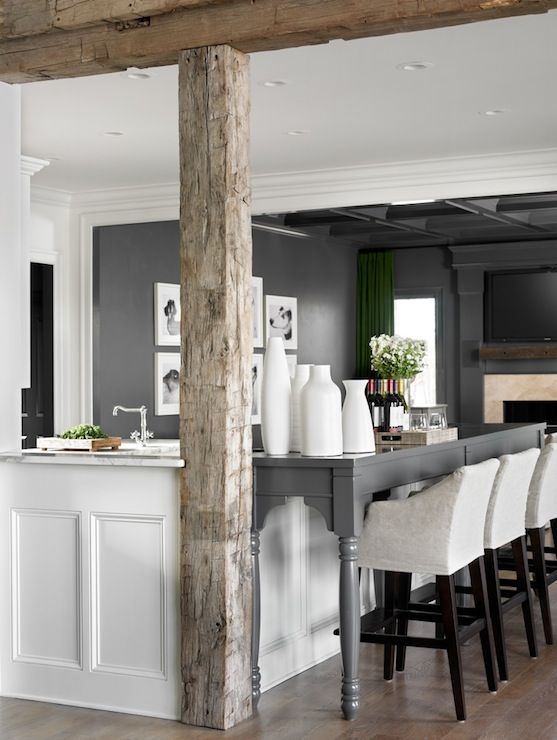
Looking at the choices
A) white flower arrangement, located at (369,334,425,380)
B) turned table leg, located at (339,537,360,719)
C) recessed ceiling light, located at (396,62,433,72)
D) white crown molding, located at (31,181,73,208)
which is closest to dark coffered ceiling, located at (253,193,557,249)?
white crown molding, located at (31,181,73,208)

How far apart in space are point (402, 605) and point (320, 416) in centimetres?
113

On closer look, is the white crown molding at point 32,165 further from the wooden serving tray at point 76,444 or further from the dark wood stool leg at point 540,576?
the dark wood stool leg at point 540,576

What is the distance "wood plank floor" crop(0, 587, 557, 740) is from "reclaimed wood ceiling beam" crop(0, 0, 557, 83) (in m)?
2.46

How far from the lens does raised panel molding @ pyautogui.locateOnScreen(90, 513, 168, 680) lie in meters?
4.12

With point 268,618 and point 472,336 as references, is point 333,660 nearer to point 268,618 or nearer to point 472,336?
point 268,618

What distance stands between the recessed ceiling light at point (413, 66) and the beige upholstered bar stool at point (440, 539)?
6.83 feet

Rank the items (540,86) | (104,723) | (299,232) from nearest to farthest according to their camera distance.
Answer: (104,723) → (540,86) → (299,232)

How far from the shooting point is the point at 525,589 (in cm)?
499

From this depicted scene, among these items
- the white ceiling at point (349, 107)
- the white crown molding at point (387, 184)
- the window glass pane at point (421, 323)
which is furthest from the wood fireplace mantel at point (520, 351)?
the white ceiling at point (349, 107)

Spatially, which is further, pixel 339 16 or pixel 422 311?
pixel 422 311

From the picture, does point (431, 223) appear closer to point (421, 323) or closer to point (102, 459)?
point (421, 323)

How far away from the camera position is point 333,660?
4.91 m

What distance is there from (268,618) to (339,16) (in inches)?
93.7

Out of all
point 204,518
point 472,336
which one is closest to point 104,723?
point 204,518
